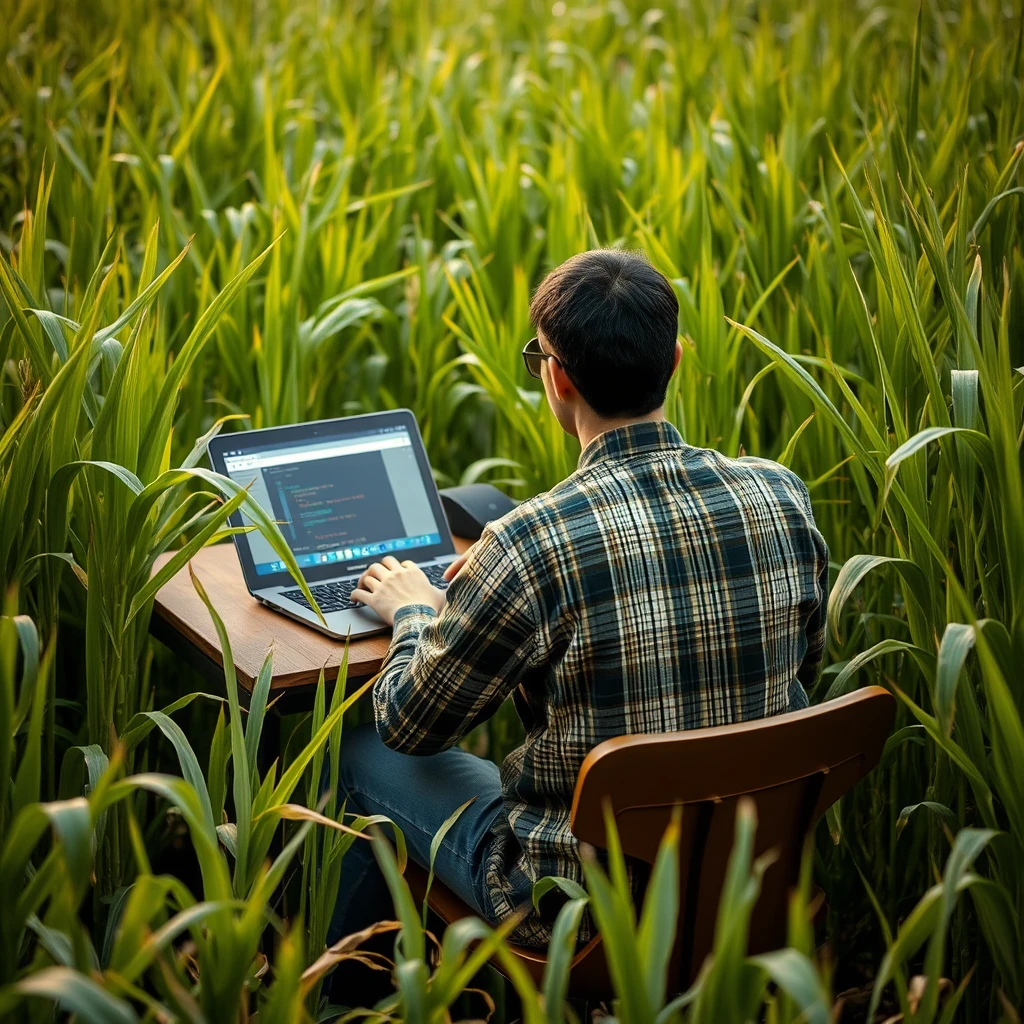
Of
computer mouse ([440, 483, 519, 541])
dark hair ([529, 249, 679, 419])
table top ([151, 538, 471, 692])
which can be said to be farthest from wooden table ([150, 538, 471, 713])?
dark hair ([529, 249, 679, 419])

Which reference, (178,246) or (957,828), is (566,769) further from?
(178,246)

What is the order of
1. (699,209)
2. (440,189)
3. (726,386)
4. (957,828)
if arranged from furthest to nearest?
(440,189)
(699,209)
(726,386)
(957,828)

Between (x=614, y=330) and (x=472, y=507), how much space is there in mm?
690

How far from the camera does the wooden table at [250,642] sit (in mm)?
1472

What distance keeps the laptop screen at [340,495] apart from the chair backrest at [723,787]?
742mm

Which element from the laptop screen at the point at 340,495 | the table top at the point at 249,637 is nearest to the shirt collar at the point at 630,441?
the table top at the point at 249,637

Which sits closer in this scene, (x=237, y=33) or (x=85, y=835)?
(x=85, y=835)

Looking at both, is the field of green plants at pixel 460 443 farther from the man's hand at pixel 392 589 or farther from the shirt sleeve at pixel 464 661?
the man's hand at pixel 392 589

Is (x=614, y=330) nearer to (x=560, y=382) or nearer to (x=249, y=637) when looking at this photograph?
(x=560, y=382)

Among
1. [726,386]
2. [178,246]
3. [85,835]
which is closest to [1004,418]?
[726,386]

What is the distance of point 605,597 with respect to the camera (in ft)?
4.05

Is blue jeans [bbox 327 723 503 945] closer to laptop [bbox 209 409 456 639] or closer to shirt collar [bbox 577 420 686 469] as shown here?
laptop [bbox 209 409 456 639]

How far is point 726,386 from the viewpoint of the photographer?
1850 mm

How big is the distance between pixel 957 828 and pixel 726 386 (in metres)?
0.74
